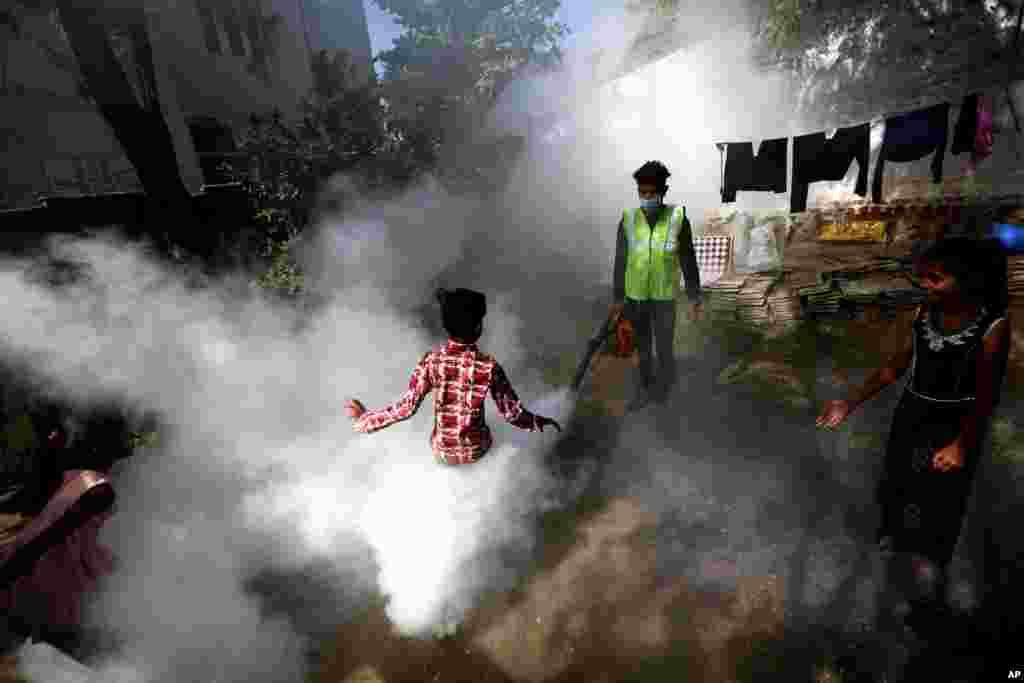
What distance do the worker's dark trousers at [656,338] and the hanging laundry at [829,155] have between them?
324 centimetres

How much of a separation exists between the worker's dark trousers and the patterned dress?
2.25 meters

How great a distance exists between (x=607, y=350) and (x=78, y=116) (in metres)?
9.04

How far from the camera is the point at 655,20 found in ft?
45.3

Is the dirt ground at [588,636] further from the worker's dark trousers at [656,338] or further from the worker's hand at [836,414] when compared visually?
the worker's dark trousers at [656,338]

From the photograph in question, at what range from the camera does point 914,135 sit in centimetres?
635

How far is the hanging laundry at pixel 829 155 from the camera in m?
6.40

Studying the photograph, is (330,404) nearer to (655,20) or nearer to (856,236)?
(856,236)

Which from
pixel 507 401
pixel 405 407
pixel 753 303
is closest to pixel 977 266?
pixel 507 401

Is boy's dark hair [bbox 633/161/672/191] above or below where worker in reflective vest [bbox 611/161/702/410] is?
above

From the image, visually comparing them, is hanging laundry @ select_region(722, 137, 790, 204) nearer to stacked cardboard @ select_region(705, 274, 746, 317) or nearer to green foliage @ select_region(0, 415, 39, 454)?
stacked cardboard @ select_region(705, 274, 746, 317)

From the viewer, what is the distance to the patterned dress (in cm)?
259

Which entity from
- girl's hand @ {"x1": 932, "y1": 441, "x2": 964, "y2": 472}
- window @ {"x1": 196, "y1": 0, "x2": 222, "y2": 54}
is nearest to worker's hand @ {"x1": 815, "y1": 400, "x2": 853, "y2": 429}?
girl's hand @ {"x1": 932, "y1": 441, "x2": 964, "y2": 472}

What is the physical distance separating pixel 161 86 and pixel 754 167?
11034mm

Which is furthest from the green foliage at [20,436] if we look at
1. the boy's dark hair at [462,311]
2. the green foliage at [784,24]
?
the green foliage at [784,24]
